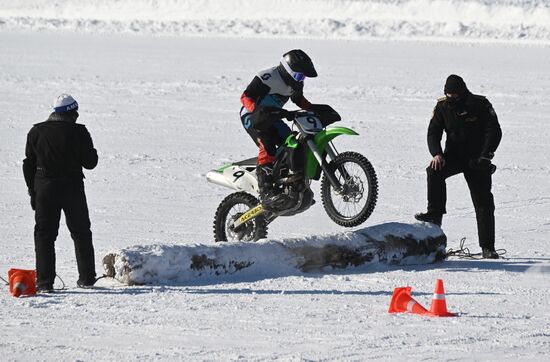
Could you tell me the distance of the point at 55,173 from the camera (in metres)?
9.70

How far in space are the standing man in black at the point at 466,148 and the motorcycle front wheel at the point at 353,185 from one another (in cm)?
89

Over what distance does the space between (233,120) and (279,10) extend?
2912 inches

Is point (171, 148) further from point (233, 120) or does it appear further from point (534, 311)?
point (534, 311)

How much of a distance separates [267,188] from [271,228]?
251 centimetres

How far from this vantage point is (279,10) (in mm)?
97312

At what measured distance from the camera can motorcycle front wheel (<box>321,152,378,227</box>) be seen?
10.8m

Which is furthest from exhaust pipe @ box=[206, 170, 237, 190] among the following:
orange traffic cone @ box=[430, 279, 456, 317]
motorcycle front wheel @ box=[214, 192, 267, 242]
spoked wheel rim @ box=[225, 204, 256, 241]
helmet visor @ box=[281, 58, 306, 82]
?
orange traffic cone @ box=[430, 279, 456, 317]

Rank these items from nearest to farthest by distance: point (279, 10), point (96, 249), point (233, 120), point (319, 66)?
point (96, 249)
point (233, 120)
point (319, 66)
point (279, 10)

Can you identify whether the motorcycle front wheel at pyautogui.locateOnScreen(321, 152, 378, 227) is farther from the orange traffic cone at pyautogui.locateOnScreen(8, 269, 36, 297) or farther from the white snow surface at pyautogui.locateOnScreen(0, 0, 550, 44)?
the white snow surface at pyautogui.locateOnScreen(0, 0, 550, 44)

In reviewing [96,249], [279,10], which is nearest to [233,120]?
[96,249]

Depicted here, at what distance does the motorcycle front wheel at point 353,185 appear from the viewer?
10.8 m

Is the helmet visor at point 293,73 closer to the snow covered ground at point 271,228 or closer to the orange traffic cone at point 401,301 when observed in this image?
the snow covered ground at point 271,228

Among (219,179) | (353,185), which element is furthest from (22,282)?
(353,185)

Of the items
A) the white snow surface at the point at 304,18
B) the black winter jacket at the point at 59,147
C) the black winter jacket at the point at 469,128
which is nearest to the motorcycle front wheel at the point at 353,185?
the black winter jacket at the point at 469,128
